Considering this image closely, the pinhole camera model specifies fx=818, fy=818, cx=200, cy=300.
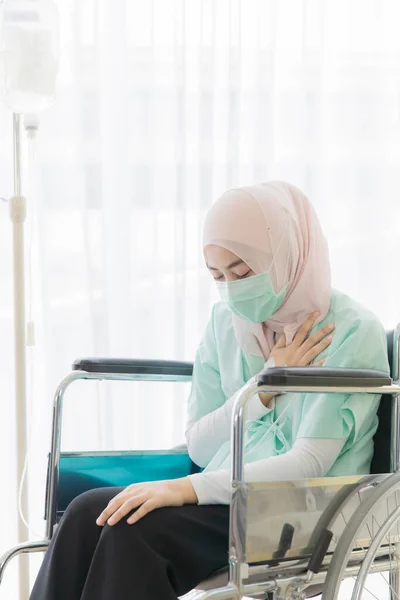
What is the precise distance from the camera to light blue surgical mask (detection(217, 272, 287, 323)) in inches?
59.6

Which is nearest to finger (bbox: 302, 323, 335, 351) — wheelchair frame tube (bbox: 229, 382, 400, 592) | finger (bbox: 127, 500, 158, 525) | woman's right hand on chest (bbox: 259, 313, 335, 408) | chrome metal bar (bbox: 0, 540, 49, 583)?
woman's right hand on chest (bbox: 259, 313, 335, 408)

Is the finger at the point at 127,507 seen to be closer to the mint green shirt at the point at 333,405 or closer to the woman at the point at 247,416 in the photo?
the woman at the point at 247,416

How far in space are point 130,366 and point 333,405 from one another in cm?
43

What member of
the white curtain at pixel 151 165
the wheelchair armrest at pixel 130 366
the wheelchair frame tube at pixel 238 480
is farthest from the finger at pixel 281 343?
the white curtain at pixel 151 165

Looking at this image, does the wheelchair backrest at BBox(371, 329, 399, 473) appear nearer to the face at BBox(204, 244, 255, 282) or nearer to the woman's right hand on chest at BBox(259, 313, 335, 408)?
the woman's right hand on chest at BBox(259, 313, 335, 408)

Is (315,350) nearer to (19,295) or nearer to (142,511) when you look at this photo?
(142,511)

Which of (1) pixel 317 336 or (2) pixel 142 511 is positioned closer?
(2) pixel 142 511

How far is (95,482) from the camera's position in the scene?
5.32 ft

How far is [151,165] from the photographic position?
247 centimetres

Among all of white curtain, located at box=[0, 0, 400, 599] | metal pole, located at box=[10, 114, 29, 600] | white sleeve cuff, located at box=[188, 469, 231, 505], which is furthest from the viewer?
white curtain, located at box=[0, 0, 400, 599]

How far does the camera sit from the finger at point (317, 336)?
1493 mm

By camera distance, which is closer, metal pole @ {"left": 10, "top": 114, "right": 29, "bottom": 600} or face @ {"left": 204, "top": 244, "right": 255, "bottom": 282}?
face @ {"left": 204, "top": 244, "right": 255, "bottom": 282}

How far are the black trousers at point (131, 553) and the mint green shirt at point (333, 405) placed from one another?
0.72 ft

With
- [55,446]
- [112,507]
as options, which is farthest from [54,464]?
[112,507]
